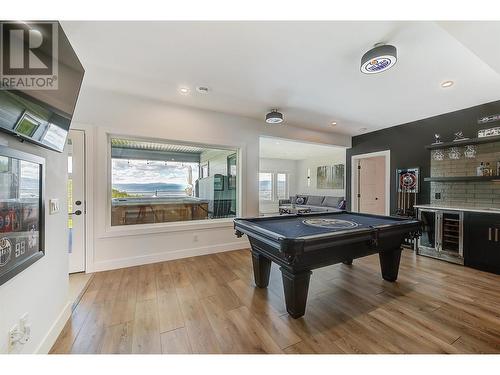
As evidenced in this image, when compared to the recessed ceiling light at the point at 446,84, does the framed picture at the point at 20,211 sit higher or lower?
lower

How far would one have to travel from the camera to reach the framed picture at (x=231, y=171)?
13.6 feet

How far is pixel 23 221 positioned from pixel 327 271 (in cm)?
309

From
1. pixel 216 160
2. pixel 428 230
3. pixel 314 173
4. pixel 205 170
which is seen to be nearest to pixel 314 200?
pixel 314 173

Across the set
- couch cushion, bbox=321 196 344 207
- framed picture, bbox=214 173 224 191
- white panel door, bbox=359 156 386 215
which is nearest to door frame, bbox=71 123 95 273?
framed picture, bbox=214 173 224 191

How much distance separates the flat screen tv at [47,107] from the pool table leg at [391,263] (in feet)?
11.2

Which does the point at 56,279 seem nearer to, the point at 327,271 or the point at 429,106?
the point at 327,271

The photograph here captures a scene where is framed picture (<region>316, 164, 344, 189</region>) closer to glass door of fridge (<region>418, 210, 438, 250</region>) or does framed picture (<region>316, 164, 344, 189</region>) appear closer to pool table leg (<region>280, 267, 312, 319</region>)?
glass door of fridge (<region>418, 210, 438, 250</region>)

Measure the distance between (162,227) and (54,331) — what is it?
178 centimetres

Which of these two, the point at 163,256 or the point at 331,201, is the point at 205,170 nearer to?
the point at 163,256

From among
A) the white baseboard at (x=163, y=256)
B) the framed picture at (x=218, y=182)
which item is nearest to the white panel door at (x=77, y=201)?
the white baseboard at (x=163, y=256)

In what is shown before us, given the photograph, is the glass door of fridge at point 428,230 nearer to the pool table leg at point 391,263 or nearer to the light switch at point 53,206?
the pool table leg at point 391,263

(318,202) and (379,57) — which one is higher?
(379,57)

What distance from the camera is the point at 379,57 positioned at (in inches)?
73.7

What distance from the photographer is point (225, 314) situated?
1.94 meters
